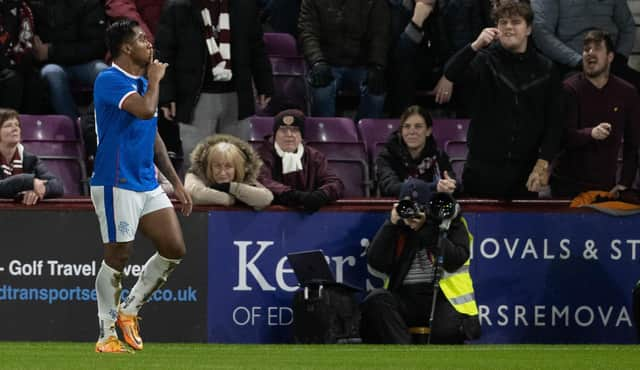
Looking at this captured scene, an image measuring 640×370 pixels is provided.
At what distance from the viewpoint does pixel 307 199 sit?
10.6m

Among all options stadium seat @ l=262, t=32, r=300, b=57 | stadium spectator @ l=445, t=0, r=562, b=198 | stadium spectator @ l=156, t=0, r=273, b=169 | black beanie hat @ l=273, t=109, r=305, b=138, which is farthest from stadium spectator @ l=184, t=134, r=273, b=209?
stadium seat @ l=262, t=32, r=300, b=57

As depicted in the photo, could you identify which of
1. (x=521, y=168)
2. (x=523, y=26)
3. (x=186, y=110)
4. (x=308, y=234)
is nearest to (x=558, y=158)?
(x=521, y=168)

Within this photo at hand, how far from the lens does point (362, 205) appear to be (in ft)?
35.5

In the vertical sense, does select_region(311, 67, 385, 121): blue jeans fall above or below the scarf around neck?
above

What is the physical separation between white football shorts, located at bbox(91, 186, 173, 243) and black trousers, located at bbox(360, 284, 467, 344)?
2236 mm

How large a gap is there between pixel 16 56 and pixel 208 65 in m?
1.75

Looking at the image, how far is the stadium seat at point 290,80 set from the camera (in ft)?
43.5

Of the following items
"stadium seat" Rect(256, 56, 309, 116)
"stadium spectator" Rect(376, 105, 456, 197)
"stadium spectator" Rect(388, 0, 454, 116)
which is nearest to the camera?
"stadium spectator" Rect(376, 105, 456, 197)

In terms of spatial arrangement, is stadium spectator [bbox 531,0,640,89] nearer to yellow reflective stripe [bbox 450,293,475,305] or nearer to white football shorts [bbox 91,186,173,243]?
yellow reflective stripe [bbox 450,293,475,305]

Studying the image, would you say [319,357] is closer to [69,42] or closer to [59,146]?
[59,146]

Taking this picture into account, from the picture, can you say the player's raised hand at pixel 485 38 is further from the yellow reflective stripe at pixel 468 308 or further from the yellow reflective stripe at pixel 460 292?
the yellow reflective stripe at pixel 468 308

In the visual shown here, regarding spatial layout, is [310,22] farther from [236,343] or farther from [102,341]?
[102,341]

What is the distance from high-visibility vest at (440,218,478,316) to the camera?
409 inches

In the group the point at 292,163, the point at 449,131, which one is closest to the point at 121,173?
the point at 292,163
